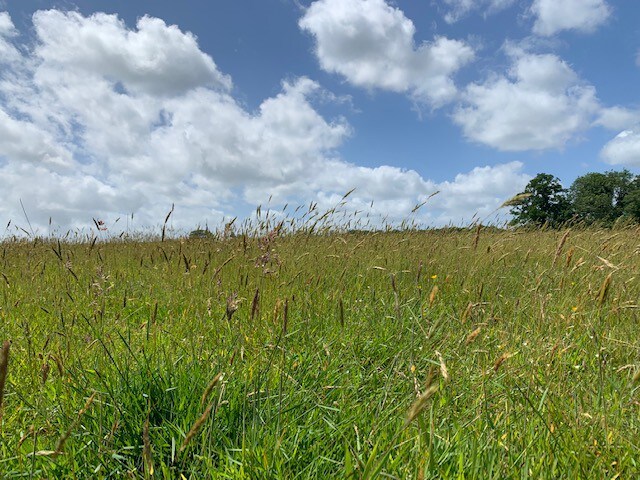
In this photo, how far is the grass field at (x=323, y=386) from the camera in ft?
4.75

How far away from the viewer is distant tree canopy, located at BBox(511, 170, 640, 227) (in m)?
50.4

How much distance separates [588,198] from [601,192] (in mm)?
4251

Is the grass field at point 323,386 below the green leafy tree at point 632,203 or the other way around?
below

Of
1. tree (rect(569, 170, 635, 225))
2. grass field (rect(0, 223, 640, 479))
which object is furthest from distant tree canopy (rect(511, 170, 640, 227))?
grass field (rect(0, 223, 640, 479))

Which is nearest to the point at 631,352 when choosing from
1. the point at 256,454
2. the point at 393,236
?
the point at 256,454

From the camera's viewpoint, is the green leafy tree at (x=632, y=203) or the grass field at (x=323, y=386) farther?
the green leafy tree at (x=632, y=203)

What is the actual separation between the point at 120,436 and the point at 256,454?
2.11ft

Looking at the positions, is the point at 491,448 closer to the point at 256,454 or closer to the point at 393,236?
the point at 256,454

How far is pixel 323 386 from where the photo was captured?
205 cm

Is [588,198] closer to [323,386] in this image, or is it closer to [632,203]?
[632,203]

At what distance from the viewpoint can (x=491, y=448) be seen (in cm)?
151

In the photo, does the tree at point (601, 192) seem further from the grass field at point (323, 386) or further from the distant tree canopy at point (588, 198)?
the grass field at point (323, 386)

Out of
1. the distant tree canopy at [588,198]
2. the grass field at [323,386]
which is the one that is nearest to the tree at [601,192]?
the distant tree canopy at [588,198]

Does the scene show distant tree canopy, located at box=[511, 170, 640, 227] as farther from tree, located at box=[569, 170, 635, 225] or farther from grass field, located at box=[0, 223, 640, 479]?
grass field, located at box=[0, 223, 640, 479]
